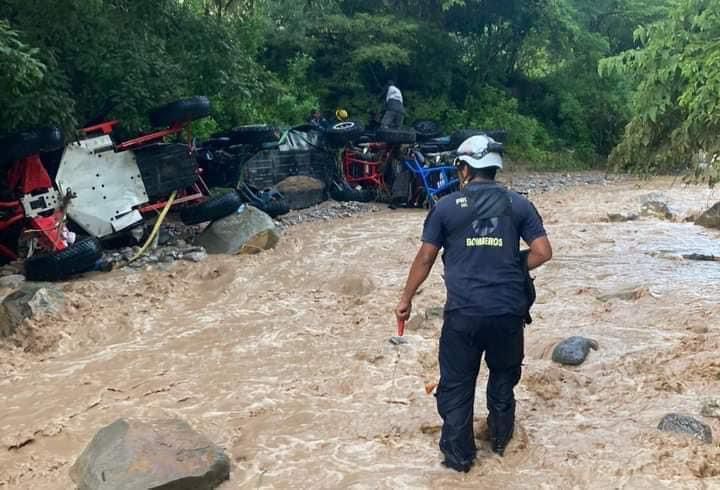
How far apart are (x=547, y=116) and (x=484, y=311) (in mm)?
21301

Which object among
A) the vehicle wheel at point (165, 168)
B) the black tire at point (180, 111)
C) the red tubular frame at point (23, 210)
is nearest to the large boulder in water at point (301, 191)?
the vehicle wheel at point (165, 168)

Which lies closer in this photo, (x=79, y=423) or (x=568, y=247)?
(x=79, y=423)

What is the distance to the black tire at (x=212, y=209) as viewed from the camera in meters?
9.80

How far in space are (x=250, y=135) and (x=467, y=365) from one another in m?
9.10

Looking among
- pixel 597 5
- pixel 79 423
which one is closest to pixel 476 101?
pixel 597 5

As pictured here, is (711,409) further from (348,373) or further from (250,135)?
(250,135)

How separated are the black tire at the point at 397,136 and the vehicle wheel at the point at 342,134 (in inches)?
18.1

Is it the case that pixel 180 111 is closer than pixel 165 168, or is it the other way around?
pixel 180 111

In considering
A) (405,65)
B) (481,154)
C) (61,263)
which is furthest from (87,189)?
(405,65)

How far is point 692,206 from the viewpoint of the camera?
12852 millimetres

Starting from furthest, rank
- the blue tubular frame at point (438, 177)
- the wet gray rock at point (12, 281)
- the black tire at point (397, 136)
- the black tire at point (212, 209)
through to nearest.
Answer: the black tire at point (397, 136) → the blue tubular frame at point (438, 177) → the black tire at point (212, 209) → the wet gray rock at point (12, 281)

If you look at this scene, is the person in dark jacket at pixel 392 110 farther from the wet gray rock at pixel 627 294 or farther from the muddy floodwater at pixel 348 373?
the wet gray rock at pixel 627 294

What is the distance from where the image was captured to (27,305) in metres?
6.69

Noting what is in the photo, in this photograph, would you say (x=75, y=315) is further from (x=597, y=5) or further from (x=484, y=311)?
(x=597, y=5)
